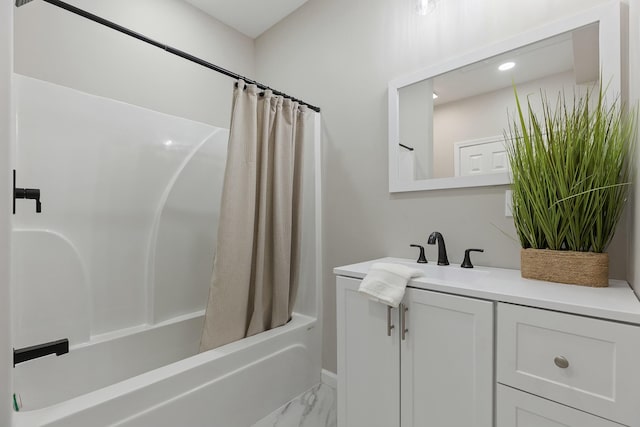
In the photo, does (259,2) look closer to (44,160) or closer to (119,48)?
(119,48)

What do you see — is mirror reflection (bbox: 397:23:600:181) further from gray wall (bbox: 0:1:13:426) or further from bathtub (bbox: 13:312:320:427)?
gray wall (bbox: 0:1:13:426)

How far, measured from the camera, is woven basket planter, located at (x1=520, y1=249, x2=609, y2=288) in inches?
37.2

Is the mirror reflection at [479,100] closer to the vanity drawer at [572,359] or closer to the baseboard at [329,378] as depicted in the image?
the vanity drawer at [572,359]

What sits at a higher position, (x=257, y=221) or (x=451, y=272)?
(x=257, y=221)

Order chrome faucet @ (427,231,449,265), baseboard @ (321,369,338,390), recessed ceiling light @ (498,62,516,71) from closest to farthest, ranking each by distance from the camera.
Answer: recessed ceiling light @ (498,62,516,71), chrome faucet @ (427,231,449,265), baseboard @ (321,369,338,390)

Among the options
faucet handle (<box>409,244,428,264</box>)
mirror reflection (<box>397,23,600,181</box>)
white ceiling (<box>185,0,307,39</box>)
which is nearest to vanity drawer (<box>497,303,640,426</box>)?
faucet handle (<box>409,244,428,264</box>)

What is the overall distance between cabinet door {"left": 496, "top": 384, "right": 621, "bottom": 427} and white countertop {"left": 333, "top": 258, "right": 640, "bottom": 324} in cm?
25

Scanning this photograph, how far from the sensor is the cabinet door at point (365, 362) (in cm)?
114

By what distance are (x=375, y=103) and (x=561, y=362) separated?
145cm

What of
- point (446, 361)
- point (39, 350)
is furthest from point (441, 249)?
point (39, 350)

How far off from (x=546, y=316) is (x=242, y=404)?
1343mm

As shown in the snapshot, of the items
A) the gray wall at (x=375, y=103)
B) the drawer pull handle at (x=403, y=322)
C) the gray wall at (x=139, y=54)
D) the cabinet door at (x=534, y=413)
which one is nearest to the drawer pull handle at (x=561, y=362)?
the cabinet door at (x=534, y=413)

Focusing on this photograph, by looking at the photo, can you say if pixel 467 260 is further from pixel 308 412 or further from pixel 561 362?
pixel 308 412

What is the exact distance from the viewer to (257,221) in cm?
167
